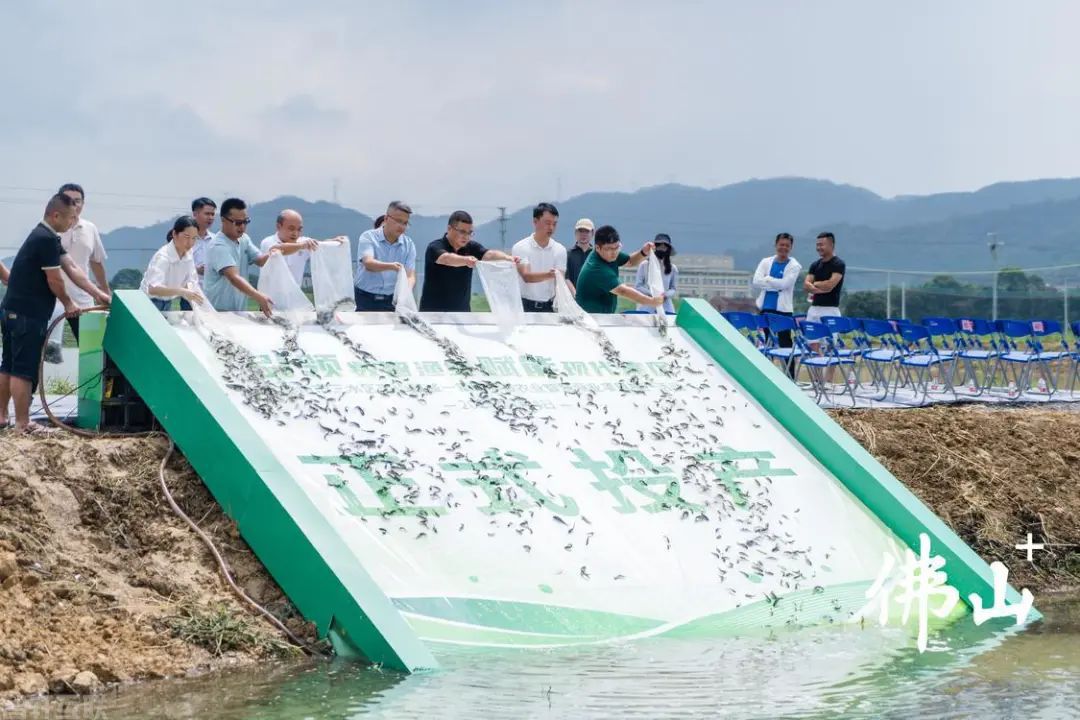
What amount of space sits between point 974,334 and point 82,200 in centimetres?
1098

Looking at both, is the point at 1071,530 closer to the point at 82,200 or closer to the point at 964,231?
the point at 82,200

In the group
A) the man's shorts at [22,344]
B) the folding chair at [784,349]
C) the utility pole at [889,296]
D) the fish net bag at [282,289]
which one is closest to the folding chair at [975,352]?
the folding chair at [784,349]

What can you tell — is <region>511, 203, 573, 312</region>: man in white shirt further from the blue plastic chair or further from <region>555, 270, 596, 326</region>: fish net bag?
the blue plastic chair

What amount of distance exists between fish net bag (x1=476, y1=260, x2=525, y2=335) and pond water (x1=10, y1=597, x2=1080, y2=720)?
132 inches

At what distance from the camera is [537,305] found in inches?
451

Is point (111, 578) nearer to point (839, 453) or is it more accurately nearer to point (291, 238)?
point (291, 238)

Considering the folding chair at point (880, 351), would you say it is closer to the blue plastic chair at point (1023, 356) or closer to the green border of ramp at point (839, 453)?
the blue plastic chair at point (1023, 356)

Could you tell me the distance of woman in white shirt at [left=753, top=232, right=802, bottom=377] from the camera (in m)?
15.1

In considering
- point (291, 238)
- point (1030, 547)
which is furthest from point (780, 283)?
point (291, 238)

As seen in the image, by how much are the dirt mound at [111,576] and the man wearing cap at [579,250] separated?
4929 millimetres

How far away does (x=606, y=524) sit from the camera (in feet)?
28.2

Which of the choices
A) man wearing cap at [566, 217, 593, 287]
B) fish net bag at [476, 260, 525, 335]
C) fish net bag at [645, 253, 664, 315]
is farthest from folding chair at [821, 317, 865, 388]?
fish net bag at [476, 260, 525, 335]

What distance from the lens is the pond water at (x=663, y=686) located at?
6.42m

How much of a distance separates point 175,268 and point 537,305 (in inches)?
120
